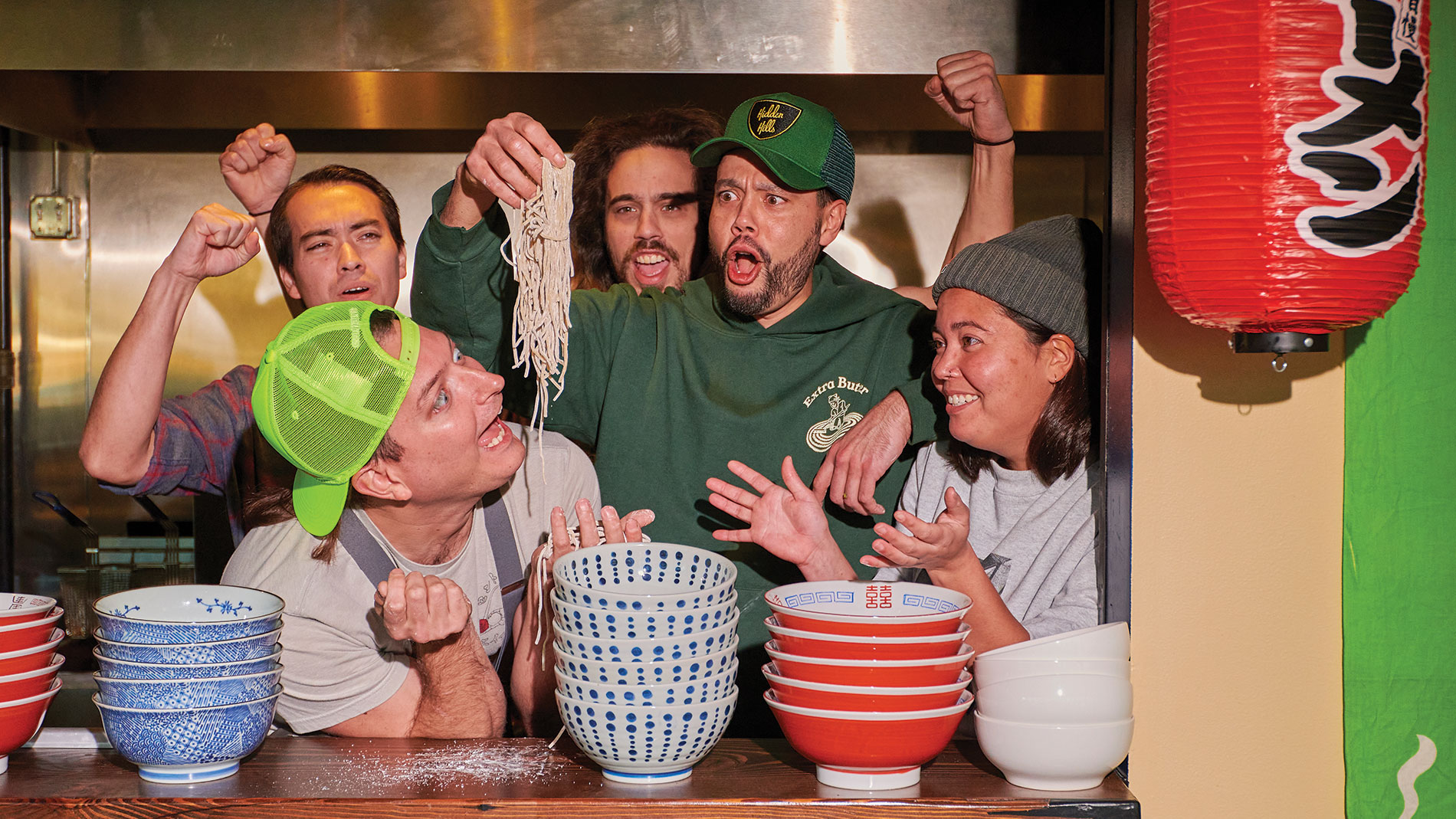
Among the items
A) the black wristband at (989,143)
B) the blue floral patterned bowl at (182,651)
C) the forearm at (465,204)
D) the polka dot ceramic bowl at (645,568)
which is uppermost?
the black wristband at (989,143)

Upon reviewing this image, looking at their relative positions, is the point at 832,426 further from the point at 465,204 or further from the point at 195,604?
the point at 195,604

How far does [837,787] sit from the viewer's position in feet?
4.52

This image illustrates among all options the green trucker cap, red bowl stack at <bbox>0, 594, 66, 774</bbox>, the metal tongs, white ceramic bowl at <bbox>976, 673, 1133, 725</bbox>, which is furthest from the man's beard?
the metal tongs

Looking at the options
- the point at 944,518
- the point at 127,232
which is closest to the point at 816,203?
the point at 944,518

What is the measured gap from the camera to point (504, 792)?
1357 millimetres

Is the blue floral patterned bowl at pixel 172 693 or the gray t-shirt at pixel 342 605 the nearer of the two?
the blue floral patterned bowl at pixel 172 693

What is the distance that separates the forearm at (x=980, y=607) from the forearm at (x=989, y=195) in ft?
2.56

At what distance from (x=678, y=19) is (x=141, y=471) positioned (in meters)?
1.27

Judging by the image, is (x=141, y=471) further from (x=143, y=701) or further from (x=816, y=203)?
(x=816, y=203)

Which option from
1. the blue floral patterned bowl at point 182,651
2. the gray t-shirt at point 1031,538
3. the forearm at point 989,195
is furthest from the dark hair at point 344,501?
the forearm at point 989,195

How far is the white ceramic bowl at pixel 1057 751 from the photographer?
1.35 meters

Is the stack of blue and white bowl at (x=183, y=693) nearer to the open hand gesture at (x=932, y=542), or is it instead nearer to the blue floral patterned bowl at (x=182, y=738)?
the blue floral patterned bowl at (x=182, y=738)

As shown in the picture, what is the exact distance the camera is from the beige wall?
5.04ft

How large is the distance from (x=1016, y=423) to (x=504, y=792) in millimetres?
1000
